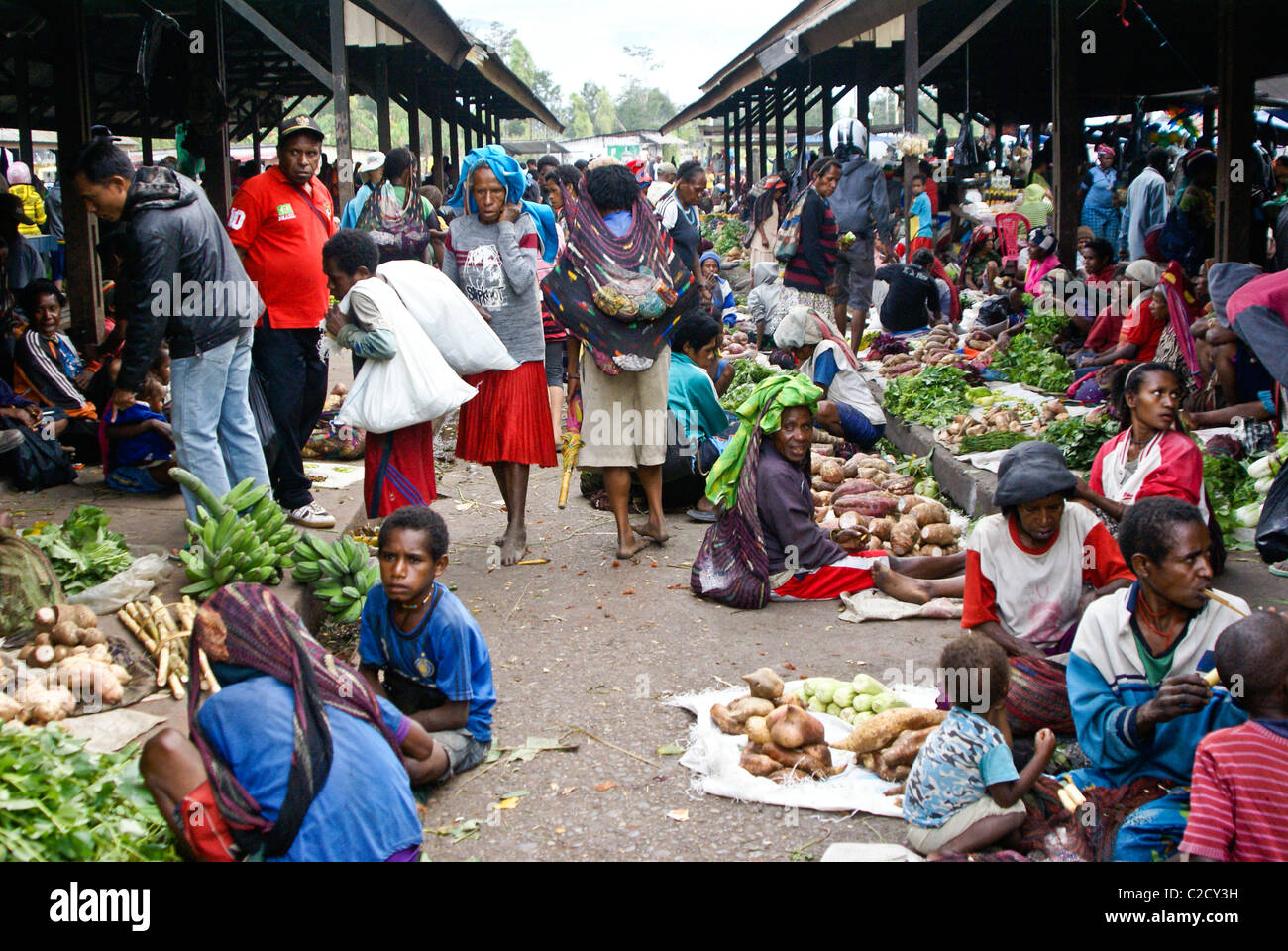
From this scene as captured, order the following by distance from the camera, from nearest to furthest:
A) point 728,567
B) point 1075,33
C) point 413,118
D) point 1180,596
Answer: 1. point 1180,596
2. point 728,567
3. point 1075,33
4. point 413,118

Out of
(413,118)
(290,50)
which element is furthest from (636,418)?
(413,118)

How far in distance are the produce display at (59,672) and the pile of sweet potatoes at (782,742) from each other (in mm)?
2244

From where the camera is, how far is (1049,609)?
4484mm

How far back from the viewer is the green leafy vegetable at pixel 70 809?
122 inches

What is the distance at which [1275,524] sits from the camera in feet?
18.7

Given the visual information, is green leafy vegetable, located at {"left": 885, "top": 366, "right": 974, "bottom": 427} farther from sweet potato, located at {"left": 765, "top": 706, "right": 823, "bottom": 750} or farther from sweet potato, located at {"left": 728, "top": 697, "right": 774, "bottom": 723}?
sweet potato, located at {"left": 765, "top": 706, "right": 823, "bottom": 750}

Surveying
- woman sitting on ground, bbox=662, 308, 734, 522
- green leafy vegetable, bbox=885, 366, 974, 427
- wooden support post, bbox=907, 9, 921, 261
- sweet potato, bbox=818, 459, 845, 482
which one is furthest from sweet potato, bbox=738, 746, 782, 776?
wooden support post, bbox=907, 9, 921, 261

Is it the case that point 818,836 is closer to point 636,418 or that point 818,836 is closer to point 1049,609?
point 1049,609

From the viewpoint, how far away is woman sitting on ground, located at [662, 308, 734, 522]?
7719mm

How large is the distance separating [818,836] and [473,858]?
1.05 meters

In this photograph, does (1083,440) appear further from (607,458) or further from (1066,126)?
(1066,126)

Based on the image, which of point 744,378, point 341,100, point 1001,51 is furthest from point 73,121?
point 1001,51

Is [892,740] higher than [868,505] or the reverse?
the reverse

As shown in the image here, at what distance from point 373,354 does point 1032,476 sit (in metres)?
3.20
